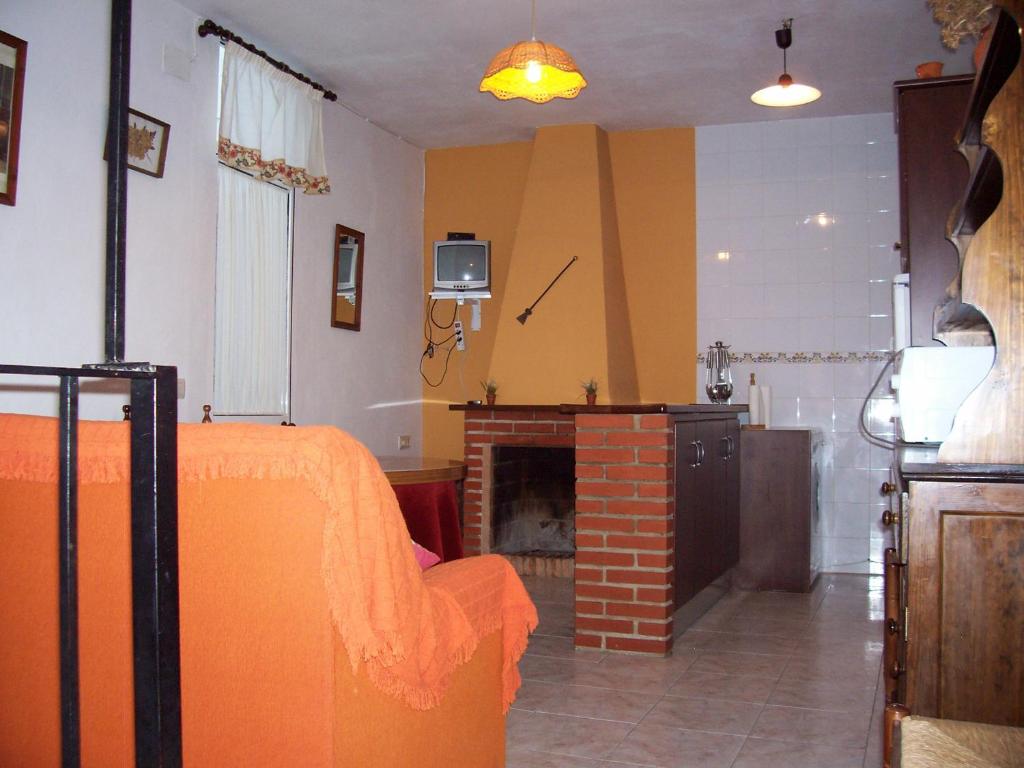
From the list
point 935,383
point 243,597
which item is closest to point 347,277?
point 935,383

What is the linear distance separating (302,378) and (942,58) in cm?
375

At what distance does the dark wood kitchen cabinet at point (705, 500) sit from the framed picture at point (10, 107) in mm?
2600

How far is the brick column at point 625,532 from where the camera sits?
3.45m

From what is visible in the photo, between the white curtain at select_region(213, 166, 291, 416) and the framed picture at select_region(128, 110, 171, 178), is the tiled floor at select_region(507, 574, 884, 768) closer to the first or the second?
the white curtain at select_region(213, 166, 291, 416)

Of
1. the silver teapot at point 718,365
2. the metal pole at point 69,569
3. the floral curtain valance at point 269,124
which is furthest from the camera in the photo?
the silver teapot at point 718,365

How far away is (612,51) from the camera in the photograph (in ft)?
15.1

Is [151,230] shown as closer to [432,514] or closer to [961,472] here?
[432,514]

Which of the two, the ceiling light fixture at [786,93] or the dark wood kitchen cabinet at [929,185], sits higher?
the ceiling light fixture at [786,93]

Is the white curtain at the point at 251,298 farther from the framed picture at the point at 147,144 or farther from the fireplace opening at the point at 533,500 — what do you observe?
the fireplace opening at the point at 533,500

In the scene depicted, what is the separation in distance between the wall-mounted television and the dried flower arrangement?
3.29 m

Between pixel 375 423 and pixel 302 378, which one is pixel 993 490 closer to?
pixel 302 378

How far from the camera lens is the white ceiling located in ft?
13.6

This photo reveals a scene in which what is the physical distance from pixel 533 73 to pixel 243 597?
101 inches

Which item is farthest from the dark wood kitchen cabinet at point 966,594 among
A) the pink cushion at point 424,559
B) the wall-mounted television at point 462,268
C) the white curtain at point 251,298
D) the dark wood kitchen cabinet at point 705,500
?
the wall-mounted television at point 462,268
